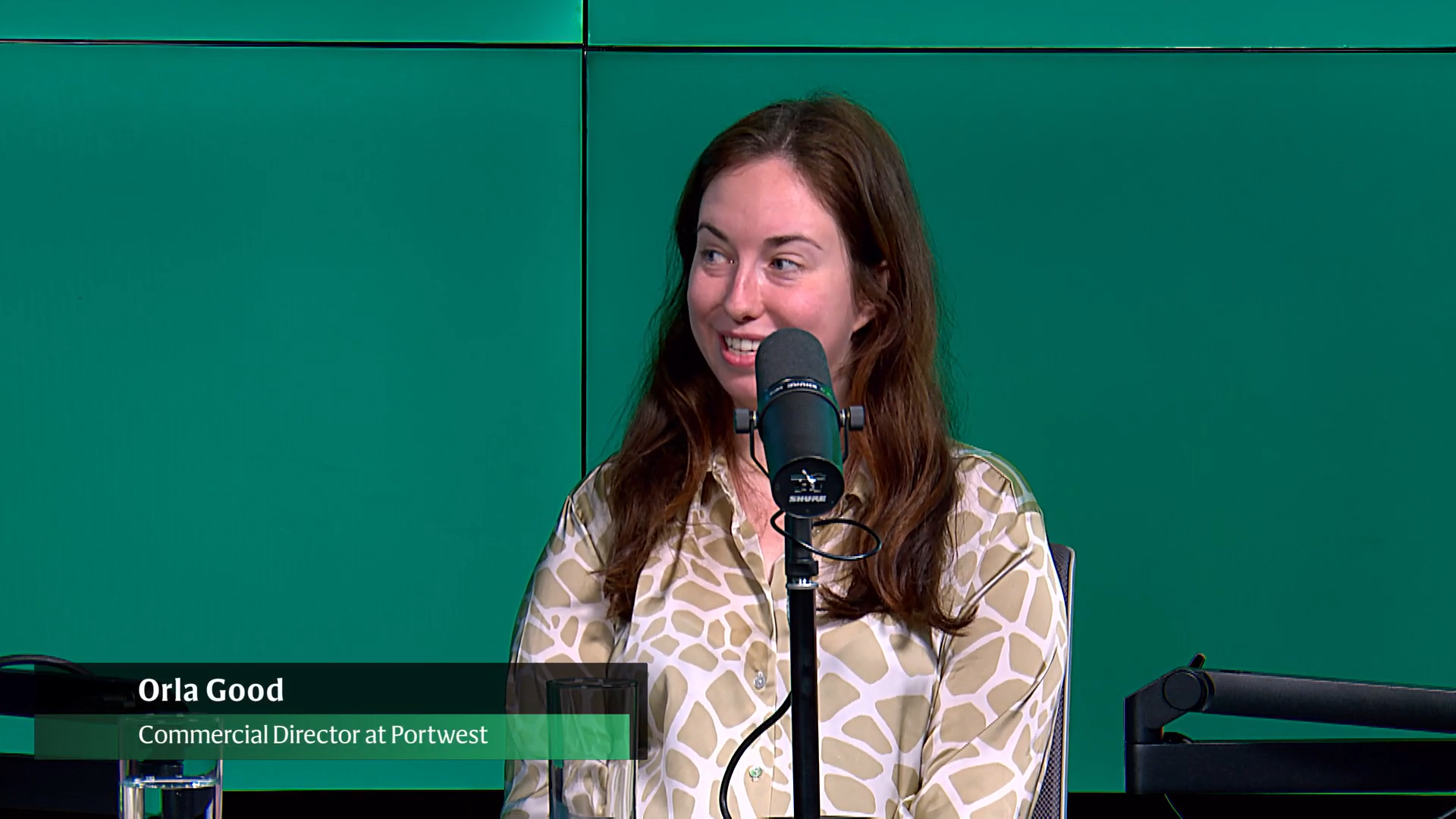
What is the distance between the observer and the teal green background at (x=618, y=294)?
2.57m

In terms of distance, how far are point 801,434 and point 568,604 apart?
0.88 metres

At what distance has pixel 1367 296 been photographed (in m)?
2.58

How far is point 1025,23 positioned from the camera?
8.51 ft

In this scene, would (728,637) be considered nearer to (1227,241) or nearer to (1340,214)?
(1227,241)

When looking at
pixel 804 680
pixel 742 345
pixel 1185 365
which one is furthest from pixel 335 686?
pixel 804 680

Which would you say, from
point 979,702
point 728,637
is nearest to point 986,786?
point 979,702

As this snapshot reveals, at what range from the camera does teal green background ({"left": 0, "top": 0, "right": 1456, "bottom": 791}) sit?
2.57 metres

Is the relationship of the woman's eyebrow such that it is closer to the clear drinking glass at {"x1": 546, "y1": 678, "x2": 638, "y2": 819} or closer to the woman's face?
the woman's face

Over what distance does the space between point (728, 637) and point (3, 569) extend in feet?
5.42

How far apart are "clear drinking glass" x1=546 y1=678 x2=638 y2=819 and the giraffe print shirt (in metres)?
0.49

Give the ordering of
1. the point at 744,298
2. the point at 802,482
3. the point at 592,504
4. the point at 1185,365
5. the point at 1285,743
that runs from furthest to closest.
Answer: the point at 1185,365, the point at 592,504, the point at 744,298, the point at 1285,743, the point at 802,482

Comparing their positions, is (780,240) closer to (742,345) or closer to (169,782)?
(742,345)

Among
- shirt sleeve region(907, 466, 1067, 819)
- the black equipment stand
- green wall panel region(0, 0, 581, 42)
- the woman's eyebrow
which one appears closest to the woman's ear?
the woman's eyebrow

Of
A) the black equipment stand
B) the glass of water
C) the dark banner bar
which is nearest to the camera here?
the glass of water
